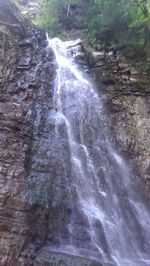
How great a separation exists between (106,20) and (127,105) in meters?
6.61

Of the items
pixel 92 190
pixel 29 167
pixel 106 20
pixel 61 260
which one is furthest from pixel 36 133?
pixel 106 20

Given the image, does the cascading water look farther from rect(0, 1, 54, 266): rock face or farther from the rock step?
rect(0, 1, 54, 266): rock face

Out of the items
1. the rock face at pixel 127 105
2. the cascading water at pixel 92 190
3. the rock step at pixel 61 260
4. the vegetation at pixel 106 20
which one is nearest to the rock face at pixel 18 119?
the rock step at pixel 61 260

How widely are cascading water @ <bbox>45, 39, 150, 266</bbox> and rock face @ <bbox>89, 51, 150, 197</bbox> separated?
0.54m

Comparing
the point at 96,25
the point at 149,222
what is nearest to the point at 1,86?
the point at 149,222

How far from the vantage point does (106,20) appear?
19281 millimetres

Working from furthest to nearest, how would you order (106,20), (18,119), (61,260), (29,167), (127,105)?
(106,20), (127,105), (18,119), (29,167), (61,260)

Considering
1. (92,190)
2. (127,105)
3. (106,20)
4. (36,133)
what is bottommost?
(92,190)

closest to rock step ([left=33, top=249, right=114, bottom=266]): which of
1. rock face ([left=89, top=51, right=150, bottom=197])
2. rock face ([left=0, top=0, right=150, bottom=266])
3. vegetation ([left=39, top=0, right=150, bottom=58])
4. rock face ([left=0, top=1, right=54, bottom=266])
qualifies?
rock face ([left=0, top=0, right=150, bottom=266])

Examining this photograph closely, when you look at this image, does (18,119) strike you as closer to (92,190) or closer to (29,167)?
(29,167)

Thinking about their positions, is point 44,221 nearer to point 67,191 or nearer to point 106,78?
point 67,191

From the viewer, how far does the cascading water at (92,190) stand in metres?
10.1

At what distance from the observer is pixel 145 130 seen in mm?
14562

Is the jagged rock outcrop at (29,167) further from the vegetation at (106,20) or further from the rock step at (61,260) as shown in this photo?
the vegetation at (106,20)
